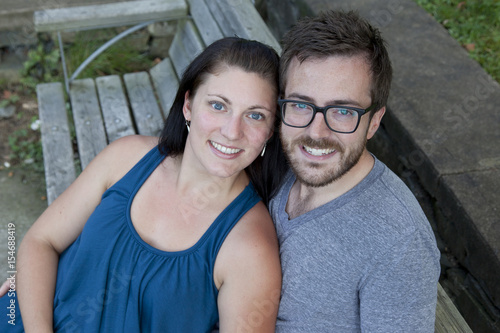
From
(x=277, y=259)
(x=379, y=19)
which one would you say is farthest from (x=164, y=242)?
(x=379, y=19)

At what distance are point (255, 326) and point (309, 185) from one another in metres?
0.52

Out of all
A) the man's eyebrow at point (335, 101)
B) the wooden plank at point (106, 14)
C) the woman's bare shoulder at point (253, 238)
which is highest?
the man's eyebrow at point (335, 101)

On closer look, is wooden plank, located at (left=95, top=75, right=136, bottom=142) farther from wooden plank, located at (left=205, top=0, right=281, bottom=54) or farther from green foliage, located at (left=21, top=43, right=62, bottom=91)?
green foliage, located at (left=21, top=43, right=62, bottom=91)

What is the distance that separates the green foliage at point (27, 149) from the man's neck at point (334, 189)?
2702 millimetres

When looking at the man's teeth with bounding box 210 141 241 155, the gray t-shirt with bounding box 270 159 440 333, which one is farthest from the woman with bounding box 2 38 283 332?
the gray t-shirt with bounding box 270 159 440 333

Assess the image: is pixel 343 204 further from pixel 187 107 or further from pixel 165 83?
pixel 165 83

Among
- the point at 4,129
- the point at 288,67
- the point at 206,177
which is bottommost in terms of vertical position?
the point at 4,129

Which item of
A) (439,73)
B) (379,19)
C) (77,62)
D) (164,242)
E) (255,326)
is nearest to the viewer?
(255,326)

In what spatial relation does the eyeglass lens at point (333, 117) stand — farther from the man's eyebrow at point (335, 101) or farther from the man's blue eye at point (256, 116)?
the man's blue eye at point (256, 116)

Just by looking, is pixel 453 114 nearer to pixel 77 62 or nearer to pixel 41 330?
pixel 41 330

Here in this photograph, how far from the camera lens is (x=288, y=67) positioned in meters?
2.04

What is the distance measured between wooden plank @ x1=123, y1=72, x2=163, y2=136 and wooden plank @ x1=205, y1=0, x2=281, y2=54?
756 mm

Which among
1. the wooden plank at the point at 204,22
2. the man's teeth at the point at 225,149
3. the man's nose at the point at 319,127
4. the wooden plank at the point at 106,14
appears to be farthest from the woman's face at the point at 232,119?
the wooden plank at the point at 106,14

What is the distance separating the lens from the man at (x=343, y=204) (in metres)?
1.72
